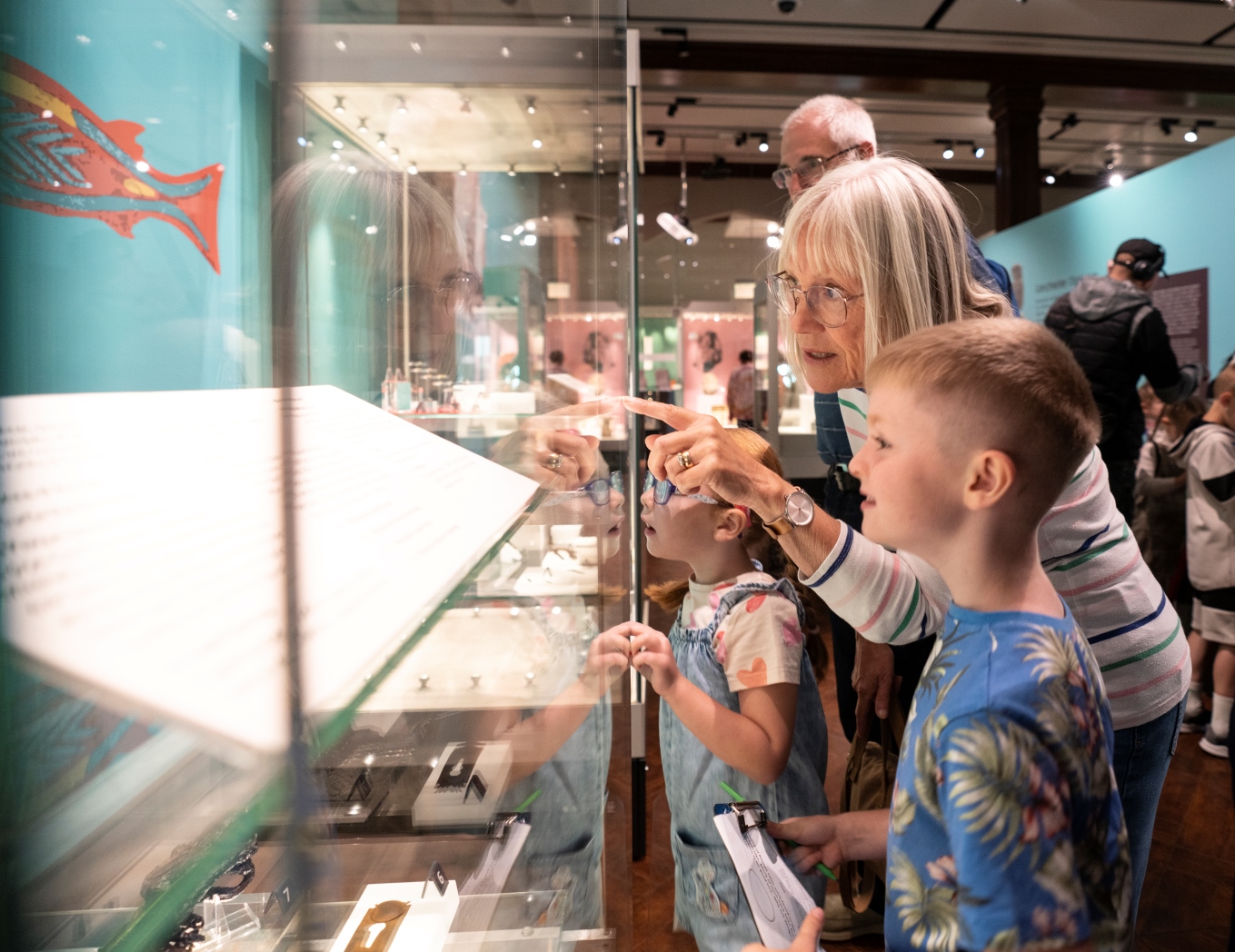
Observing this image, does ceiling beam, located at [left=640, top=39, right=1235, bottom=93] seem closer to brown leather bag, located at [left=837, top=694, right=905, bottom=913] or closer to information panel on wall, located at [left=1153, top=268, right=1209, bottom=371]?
information panel on wall, located at [left=1153, top=268, right=1209, bottom=371]

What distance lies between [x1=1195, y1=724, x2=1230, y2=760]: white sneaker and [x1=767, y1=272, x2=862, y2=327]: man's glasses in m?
3.22

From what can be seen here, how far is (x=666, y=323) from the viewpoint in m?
8.66

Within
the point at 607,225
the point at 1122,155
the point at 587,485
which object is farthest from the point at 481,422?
the point at 1122,155

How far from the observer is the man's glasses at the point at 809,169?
1915 mm

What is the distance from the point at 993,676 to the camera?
663 mm

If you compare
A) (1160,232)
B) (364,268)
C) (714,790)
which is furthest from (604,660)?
(1160,232)

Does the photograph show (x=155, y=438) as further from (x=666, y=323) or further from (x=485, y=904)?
(x=666, y=323)

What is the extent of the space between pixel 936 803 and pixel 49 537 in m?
0.69

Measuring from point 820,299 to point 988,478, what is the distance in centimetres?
42

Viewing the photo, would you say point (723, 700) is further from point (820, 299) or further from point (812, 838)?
point (820, 299)

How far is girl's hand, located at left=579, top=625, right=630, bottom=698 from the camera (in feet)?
3.05

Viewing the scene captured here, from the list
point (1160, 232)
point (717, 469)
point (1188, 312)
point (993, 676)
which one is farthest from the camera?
point (1160, 232)

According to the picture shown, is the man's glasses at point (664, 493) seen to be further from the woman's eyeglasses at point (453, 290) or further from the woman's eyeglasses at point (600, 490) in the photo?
the woman's eyeglasses at point (453, 290)

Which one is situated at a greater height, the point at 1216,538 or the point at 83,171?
the point at 83,171
